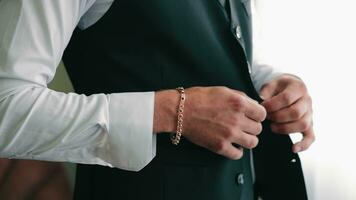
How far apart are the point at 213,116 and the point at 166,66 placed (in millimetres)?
116

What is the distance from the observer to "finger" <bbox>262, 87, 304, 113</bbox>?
0.74m

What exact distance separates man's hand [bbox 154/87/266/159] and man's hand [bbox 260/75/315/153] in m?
0.11

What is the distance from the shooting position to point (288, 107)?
0.76 m

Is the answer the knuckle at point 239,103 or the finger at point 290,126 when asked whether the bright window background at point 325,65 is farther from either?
the knuckle at point 239,103

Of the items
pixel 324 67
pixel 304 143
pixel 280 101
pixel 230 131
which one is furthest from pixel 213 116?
pixel 324 67

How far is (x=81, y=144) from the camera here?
0.58 meters

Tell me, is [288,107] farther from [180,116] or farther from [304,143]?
[180,116]

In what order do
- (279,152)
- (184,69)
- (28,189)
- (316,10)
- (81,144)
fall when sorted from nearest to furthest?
(81,144)
(184,69)
(279,152)
(28,189)
(316,10)

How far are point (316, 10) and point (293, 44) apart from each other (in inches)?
4.4

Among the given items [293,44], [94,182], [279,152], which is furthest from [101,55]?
[293,44]

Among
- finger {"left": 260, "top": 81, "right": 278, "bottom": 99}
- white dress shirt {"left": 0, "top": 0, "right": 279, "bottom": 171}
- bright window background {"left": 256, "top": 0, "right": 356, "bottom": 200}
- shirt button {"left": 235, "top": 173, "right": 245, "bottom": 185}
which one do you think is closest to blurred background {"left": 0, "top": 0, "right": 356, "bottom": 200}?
bright window background {"left": 256, "top": 0, "right": 356, "bottom": 200}

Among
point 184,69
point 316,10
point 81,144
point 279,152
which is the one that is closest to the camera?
point 81,144

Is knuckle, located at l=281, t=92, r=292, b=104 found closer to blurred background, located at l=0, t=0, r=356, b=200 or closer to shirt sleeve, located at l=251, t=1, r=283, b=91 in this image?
shirt sleeve, located at l=251, t=1, r=283, b=91

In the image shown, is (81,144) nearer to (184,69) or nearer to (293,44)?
(184,69)
